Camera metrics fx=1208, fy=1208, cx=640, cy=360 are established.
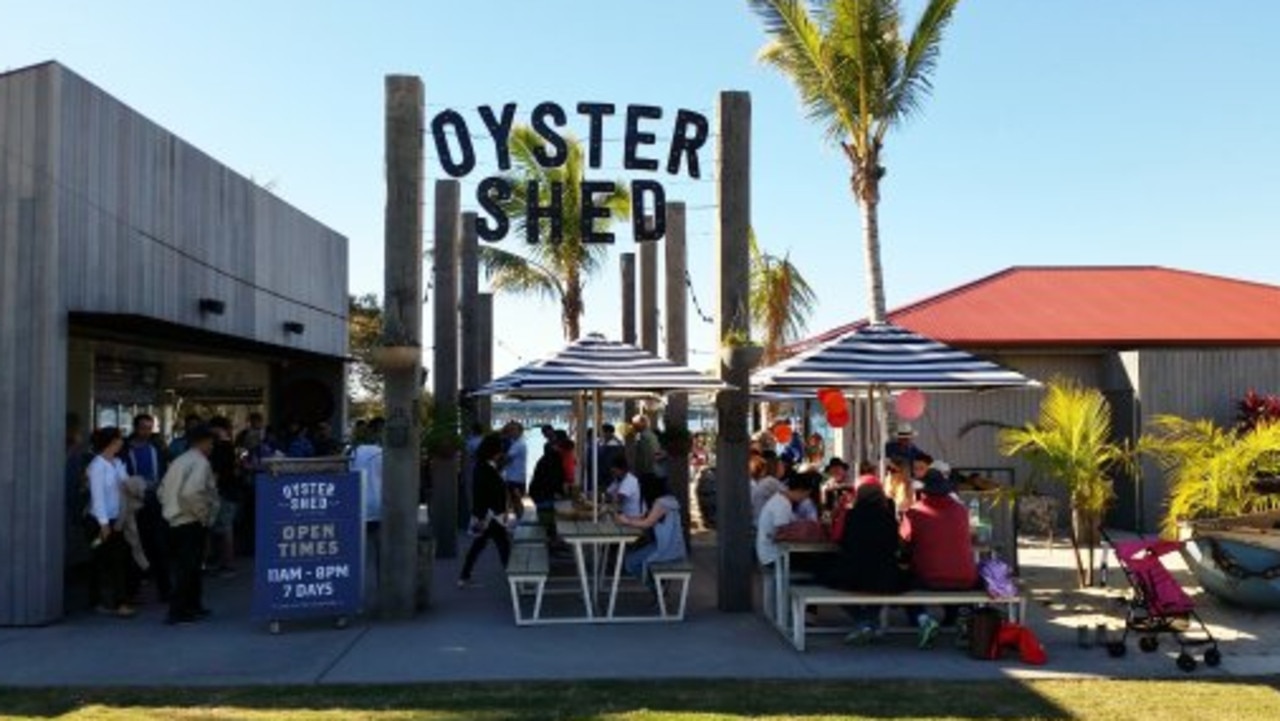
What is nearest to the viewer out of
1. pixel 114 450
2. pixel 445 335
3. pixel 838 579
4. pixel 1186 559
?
pixel 838 579

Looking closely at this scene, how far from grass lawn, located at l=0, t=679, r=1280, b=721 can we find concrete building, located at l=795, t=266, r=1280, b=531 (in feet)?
28.4

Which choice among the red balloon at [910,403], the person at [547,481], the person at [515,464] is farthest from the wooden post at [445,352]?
the red balloon at [910,403]

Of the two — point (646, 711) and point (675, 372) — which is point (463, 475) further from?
point (646, 711)

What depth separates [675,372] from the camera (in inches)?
428

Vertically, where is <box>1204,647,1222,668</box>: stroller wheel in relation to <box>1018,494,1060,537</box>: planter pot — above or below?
below

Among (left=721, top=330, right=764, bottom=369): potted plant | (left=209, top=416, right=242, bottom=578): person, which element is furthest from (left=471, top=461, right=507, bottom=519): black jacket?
(left=209, top=416, right=242, bottom=578): person

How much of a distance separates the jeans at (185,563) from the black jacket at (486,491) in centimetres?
266

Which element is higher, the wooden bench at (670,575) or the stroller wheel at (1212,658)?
the wooden bench at (670,575)

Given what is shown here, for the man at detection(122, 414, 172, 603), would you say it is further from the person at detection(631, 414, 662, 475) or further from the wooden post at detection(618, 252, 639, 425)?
the wooden post at detection(618, 252, 639, 425)

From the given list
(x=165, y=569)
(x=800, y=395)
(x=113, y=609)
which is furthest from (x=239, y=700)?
(x=800, y=395)

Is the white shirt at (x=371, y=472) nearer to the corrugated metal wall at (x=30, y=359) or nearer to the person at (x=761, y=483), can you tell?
the corrugated metal wall at (x=30, y=359)

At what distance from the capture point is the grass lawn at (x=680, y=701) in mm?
6938

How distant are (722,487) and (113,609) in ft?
17.9

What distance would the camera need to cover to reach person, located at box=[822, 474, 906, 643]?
8.76 meters
